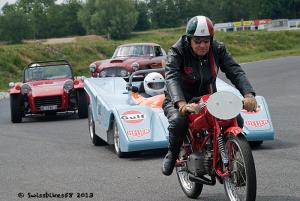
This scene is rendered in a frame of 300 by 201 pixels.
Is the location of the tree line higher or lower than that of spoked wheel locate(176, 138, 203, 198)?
→ lower

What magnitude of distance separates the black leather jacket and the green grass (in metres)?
29.5

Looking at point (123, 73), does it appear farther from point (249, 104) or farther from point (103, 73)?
point (249, 104)

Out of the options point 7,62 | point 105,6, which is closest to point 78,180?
point 7,62

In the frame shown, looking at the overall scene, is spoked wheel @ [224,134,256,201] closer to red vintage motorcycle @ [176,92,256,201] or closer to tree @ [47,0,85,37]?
red vintage motorcycle @ [176,92,256,201]

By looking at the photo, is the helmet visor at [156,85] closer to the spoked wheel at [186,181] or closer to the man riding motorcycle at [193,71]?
the spoked wheel at [186,181]

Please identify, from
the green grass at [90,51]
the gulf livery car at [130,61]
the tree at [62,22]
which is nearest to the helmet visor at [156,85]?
the gulf livery car at [130,61]

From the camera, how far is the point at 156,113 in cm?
1088

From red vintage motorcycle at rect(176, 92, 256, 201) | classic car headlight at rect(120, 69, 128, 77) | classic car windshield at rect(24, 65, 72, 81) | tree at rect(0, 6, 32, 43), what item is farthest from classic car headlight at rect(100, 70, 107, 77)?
tree at rect(0, 6, 32, 43)

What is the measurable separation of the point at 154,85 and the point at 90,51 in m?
44.8

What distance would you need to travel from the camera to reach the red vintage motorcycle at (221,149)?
6383mm

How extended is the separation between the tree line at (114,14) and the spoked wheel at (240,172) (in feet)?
317

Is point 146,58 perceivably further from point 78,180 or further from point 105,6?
point 105,6

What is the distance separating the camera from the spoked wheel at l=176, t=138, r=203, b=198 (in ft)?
24.8

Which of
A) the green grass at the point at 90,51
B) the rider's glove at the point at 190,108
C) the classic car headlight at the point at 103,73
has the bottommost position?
the green grass at the point at 90,51
